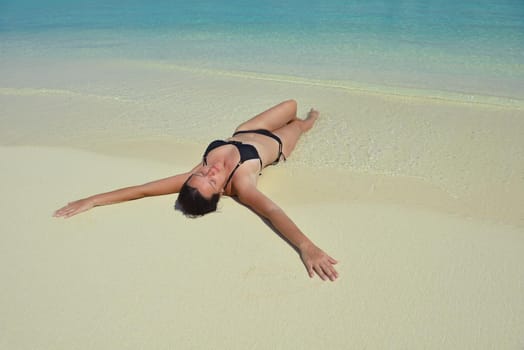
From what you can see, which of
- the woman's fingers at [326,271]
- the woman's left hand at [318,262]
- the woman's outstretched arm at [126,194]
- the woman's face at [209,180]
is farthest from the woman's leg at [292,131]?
the woman's fingers at [326,271]

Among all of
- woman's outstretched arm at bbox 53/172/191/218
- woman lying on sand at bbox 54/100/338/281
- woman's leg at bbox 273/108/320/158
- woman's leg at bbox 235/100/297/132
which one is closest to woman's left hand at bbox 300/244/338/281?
woman lying on sand at bbox 54/100/338/281

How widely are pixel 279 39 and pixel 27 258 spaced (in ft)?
29.8

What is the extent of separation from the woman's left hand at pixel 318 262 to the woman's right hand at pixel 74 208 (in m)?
1.98

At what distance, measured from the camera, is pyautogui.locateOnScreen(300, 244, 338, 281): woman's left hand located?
298cm

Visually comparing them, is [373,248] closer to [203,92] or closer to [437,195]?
[437,195]

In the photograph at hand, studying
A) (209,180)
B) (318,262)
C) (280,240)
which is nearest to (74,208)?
(209,180)

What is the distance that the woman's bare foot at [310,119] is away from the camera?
5419 mm

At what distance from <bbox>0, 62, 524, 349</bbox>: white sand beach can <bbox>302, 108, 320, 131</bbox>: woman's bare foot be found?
0.10m

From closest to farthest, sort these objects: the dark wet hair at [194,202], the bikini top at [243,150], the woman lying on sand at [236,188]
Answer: the woman lying on sand at [236,188] < the dark wet hair at [194,202] < the bikini top at [243,150]

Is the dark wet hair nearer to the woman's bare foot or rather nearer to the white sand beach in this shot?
the white sand beach

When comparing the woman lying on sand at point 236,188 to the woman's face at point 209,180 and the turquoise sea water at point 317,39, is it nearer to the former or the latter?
the woman's face at point 209,180

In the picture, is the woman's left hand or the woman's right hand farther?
the woman's right hand

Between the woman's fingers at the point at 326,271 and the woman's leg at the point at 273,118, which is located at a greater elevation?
the woman's leg at the point at 273,118

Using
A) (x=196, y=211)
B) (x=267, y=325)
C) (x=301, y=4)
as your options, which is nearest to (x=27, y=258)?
(x=196, y=211)
